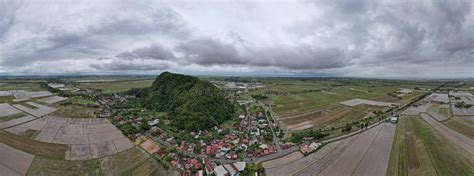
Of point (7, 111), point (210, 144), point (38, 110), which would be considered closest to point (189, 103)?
point (210, 144)

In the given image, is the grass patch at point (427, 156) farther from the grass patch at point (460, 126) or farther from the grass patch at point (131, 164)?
the grass patch at point (131, 164)

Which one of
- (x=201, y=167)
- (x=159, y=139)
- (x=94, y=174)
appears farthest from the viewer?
(x=159, y=139)

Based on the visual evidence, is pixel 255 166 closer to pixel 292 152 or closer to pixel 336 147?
pixel 292 152

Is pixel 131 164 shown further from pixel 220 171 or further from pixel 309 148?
pixel 309 148

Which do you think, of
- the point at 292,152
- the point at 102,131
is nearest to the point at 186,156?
the point at 292,152

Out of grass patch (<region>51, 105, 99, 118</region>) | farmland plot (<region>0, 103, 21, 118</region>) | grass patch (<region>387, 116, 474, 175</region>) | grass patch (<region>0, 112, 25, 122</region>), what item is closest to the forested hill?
grass patch (<region>51, 105, 99, 118</region>)

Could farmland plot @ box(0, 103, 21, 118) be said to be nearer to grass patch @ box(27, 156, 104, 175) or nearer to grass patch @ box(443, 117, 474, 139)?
grass patch @ box(27, 156, 104, 175)

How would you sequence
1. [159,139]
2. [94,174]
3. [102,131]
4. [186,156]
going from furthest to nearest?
[102,131] < [159,139] < [186,156] < [94,174]
